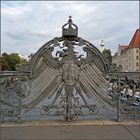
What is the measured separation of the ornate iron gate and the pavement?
36 cm

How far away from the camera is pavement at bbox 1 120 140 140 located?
6.65 m

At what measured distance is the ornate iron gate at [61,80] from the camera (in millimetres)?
8094

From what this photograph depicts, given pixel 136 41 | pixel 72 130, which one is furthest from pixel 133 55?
pixel 72 130

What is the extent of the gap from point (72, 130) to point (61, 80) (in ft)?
5.15

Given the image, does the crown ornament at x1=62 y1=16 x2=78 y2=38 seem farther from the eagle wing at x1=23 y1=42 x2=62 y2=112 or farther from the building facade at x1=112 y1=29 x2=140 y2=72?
the building facade at x1=112 y1=29 x2=140 y2=72

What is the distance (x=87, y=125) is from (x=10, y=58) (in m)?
73.3

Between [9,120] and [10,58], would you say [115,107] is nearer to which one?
[9,120]

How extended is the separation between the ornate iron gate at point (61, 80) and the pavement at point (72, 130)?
362 millimetres

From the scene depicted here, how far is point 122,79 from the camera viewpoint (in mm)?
8492

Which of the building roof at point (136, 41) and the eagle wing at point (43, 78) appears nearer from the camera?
the eagle wing at point (43, 78)

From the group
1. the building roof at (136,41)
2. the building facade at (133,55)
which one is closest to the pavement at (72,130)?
the building facade at (133,55)

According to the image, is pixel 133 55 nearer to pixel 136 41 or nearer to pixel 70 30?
pixel 136 41

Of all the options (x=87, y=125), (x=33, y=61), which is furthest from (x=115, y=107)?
(x=33, y=61)

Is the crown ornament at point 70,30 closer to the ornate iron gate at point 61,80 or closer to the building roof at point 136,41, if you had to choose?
the ornate iron gate at point 61,80
